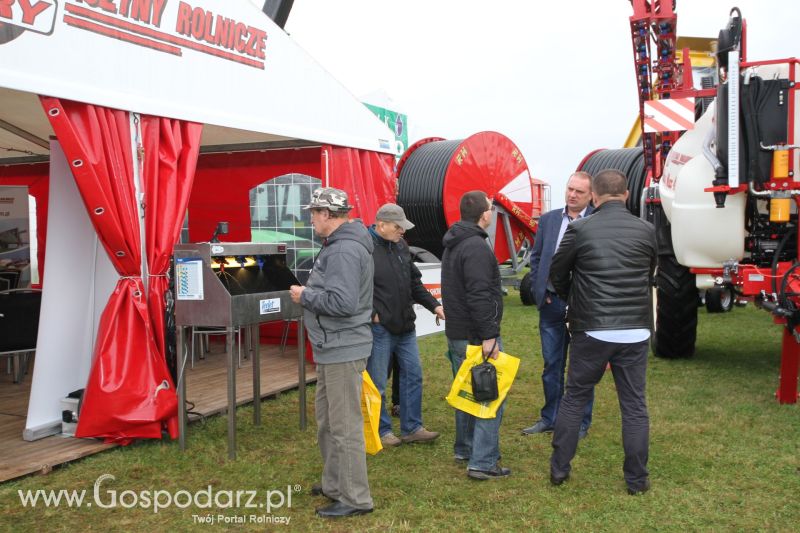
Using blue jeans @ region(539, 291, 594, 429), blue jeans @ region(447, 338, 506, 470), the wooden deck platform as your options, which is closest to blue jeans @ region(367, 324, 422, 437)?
blue jeans @ region(447, 338, 506, 470)

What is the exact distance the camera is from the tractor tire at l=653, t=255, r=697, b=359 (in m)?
7.09

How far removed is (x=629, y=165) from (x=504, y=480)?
900 cm

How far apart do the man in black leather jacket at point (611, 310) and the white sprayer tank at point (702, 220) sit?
72.4 inches

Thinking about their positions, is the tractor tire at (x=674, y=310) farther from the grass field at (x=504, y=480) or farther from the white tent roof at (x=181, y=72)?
the white tent roof at (x=181, y=72)

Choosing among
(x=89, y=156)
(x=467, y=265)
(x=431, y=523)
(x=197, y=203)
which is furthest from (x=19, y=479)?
(x=197, y=203)

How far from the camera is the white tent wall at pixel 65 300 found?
4.93 metres

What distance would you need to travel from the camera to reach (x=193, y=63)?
5355mm

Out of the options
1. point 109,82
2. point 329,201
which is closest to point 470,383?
point 329,201

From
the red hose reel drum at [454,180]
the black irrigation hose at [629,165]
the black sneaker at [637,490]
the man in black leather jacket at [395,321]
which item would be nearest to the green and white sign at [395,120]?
the red hose reel drum at [454,180]

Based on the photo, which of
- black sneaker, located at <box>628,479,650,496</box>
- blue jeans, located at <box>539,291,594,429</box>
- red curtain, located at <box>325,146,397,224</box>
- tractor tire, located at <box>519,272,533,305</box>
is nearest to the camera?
black sneaker, located at <box>628,479,650,496</box>

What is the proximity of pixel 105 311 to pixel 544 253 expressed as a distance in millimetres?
3004

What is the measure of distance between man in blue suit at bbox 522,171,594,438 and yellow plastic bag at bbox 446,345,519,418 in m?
0.86

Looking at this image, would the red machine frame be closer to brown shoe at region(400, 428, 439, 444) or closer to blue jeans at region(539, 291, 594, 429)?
blue jeans at region(539, 291, 594, 429)

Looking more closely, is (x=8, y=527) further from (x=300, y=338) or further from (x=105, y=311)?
(x=300, y=338)
